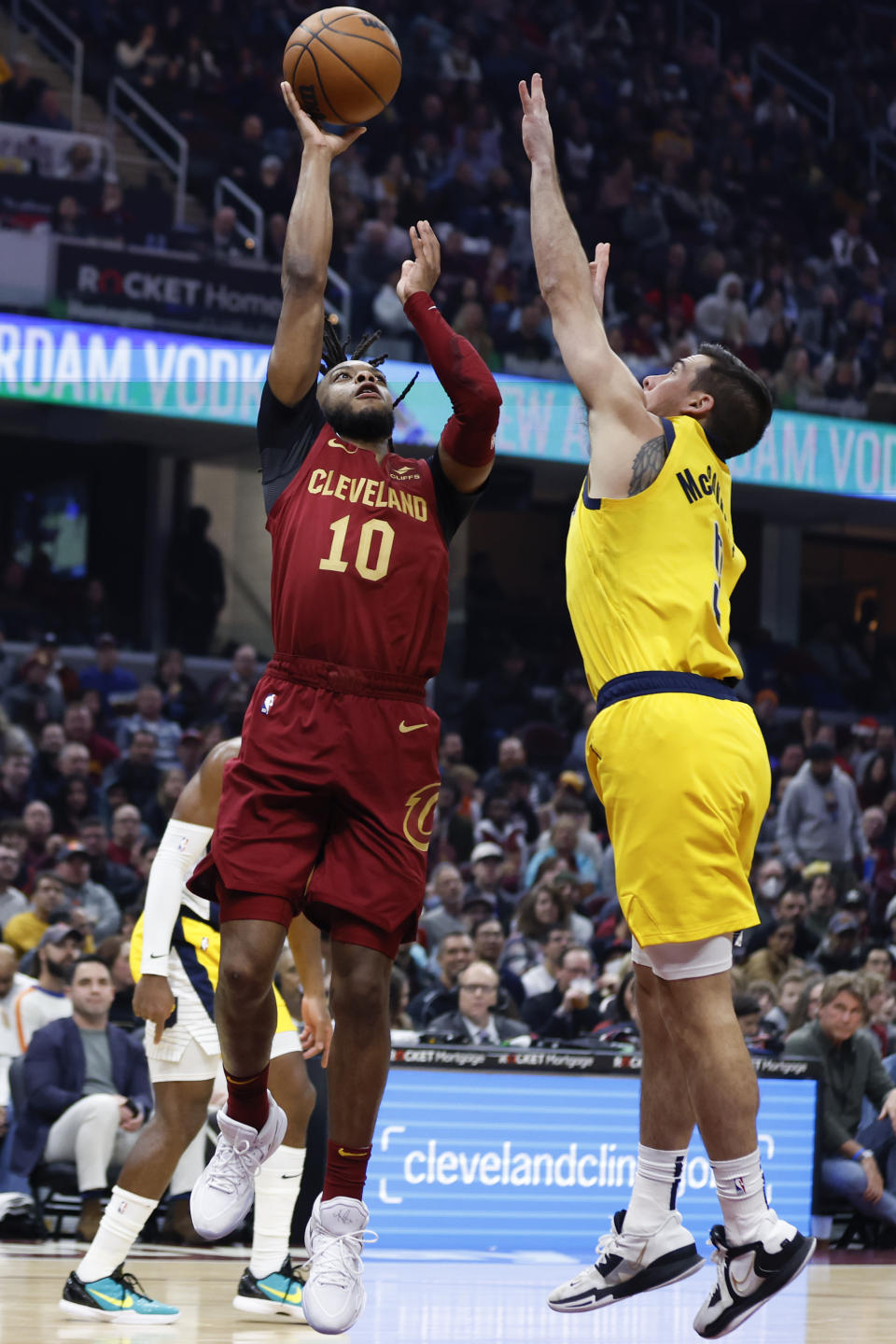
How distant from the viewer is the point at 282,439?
513 cm

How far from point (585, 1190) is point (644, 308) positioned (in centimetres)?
1329

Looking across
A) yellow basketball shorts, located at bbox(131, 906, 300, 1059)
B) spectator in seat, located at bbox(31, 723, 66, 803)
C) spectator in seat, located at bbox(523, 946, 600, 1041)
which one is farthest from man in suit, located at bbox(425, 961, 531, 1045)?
spectator in seat, located at bbox(31, 723, 66, 803)

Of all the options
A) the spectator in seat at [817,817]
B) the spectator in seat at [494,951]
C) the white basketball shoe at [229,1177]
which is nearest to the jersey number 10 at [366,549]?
the white basketball shoe at [229,1177]

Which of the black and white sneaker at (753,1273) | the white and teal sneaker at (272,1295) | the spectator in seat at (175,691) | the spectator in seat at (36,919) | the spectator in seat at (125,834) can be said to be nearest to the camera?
the black and white sneaker at (753,1273)

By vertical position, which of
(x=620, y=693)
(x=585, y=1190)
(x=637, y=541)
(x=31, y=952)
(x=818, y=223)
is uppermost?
(x=818, y=223)

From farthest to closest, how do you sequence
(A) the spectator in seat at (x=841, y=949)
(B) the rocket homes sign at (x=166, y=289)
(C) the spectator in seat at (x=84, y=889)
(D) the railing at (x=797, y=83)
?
(D) the railing at (x=797, y=83)
(B) the rocket homes sign at (x=166, y=289)
(A) the spectator in seat at (x=841, y=949)
(C) the spectator in seat at (x=84, y=889)

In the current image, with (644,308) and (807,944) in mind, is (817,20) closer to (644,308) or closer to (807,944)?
(644,308)

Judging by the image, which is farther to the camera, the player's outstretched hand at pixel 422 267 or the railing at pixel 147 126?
the railing at pixel 147 126

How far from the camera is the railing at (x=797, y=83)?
81.3 ft

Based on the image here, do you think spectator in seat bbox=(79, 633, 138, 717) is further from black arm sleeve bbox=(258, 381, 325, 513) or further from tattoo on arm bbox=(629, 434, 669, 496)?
tattoo on arm bbox=(629, 434, 669, 496)

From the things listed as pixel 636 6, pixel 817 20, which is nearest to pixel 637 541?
pixel 636 6

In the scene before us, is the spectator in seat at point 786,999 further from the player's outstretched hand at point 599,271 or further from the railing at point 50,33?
the railing at point 50,33

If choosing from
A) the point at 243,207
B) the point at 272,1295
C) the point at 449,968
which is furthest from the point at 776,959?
the point at 243,207

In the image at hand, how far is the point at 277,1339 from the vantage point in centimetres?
560
